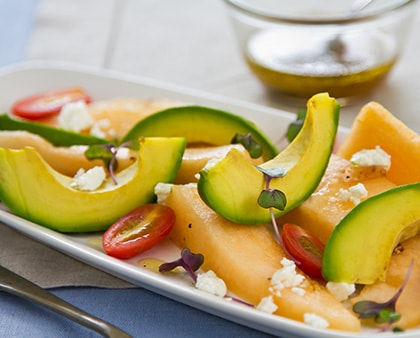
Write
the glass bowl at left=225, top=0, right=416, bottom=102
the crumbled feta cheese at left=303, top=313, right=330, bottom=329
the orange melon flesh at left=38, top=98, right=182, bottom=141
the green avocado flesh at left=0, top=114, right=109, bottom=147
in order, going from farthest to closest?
the glass bowl at left=225, top=0, right=416, bottom=102 → the orange melon flesh at left=38, top=98, right=182, bottom=141 → the green avocado flesh at left=0, top=114, right=109, bottom=147 → the crumbled feta cheese at left=303, top=313, right=330, bottom=329

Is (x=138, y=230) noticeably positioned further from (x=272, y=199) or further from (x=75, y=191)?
(x=272, y=199)

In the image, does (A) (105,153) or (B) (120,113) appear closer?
(A) (105,153)

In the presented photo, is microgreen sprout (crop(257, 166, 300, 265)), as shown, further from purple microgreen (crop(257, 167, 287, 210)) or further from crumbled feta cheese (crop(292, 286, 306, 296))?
crumbled feta cheese (crop(292, 286, 306, 296))

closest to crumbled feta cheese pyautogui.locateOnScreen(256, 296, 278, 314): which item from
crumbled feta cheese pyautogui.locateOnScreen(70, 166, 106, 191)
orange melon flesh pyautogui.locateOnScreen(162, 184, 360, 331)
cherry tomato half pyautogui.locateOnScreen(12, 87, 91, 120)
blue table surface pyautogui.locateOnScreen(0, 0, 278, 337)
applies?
orange melon flesh pyautogui.locateOnScreen(162, 184, 360, 331)

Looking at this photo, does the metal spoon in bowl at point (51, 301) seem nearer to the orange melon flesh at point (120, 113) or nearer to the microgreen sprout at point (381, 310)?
the microgreen sprout at point (381, 310)

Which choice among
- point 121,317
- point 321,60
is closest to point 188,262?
point 121,317

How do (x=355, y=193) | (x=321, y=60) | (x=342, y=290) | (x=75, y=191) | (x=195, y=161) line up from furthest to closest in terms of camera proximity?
(x=321, y=60), (x=195, y=161), (x=75, y=191), (x=355, y=193), (x=342, y=290)
